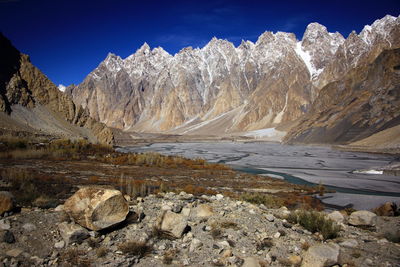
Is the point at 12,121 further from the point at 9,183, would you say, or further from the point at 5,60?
the point at 9,183

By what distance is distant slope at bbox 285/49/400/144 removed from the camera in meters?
78.0

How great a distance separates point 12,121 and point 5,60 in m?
17.4

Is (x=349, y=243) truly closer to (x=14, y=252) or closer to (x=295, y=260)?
(x=295, y=260)

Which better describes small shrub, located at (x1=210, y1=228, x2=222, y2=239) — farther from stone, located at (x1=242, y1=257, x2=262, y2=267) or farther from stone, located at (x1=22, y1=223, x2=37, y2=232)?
stone, located at (x1=22, y1=223, x2=37, y2=232)

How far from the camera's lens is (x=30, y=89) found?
53594 mm

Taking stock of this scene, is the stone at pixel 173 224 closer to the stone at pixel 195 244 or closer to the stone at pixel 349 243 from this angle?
the stone at pixel 195 244

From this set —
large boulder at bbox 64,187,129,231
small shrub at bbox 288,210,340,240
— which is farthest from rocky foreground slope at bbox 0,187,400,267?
small shrub at bbox 288,210,340,240

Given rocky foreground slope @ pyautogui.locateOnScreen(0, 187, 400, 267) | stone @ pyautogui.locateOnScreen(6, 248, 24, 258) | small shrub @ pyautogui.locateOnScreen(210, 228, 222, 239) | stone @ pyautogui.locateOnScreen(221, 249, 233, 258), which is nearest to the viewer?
stone @ pyautogui.locateOnScreen(6, 248, 24, 258)

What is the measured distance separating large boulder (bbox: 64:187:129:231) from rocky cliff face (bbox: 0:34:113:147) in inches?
1778

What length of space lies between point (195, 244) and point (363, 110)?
90.5 metres

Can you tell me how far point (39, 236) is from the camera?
7090 mm

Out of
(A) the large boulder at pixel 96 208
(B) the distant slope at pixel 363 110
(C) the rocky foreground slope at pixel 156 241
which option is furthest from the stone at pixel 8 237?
(B) the distant slope at pixel 363 110

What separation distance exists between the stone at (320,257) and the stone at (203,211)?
11.0 feet

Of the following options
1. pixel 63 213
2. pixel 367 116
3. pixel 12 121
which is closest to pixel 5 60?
pixel 12 121
